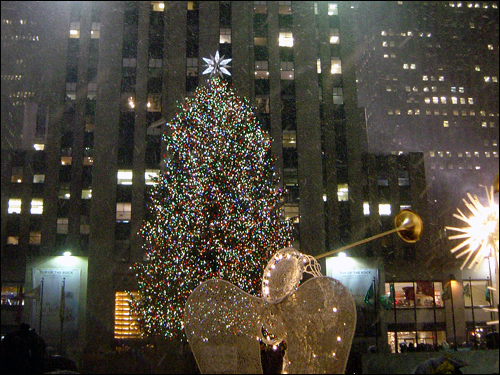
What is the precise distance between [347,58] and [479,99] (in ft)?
40.6

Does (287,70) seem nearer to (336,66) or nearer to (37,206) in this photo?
(336,66)

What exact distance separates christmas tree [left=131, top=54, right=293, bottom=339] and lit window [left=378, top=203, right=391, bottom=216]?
18946 mm

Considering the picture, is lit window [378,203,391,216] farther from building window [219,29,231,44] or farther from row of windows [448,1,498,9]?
building window [219,29,231,44]

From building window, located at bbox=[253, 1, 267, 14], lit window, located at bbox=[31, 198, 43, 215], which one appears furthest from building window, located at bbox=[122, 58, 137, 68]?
lit window, located at bbox=[31, 198, 43, 215]

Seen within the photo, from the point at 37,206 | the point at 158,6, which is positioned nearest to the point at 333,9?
the point at 158,6

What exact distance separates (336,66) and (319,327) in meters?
29.9

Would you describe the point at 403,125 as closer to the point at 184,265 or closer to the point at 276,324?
the point at 184,265

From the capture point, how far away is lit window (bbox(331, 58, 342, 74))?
35281mm

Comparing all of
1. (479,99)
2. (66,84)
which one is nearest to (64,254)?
(66,84)

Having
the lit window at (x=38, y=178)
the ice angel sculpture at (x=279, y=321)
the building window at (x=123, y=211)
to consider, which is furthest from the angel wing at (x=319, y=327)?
the lit window at (x=38, y=178)

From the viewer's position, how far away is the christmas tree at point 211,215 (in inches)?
758

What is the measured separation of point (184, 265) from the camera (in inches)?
767

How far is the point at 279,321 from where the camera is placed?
8336mm

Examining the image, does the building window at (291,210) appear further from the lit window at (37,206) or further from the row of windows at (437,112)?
the row of windows at (437,112)
